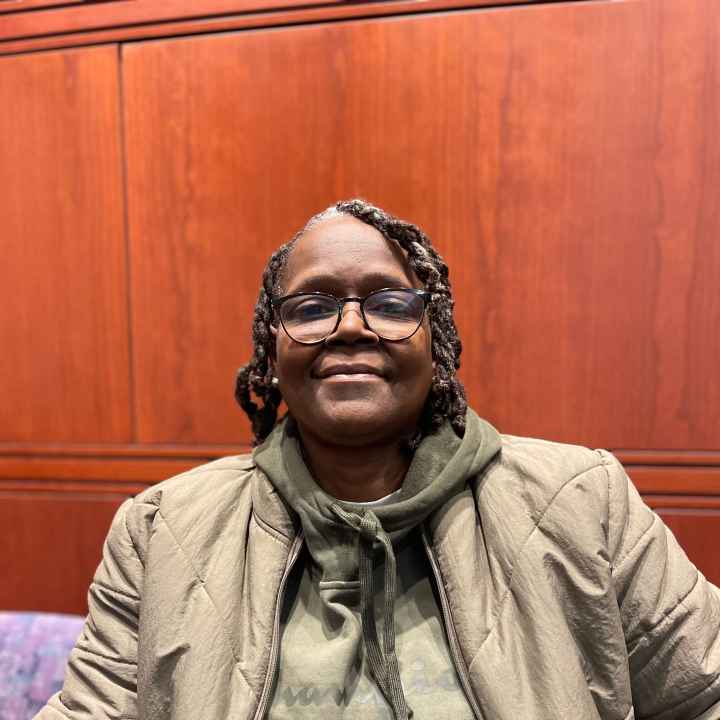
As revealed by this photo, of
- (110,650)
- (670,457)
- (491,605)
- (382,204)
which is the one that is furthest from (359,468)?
(670,457)

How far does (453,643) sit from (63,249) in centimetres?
158

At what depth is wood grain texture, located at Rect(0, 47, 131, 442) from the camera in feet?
5.89

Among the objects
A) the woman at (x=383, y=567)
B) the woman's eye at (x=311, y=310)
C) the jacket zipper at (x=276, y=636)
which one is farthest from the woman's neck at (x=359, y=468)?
the woman's eye at (x=311, y=310)

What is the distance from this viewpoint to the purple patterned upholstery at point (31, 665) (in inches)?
52.0

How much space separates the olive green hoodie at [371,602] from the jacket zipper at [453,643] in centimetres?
2

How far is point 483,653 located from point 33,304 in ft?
5.41

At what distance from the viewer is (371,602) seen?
98 cm

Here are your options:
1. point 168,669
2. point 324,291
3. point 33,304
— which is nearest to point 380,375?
point 324,291

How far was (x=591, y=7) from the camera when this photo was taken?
156cm

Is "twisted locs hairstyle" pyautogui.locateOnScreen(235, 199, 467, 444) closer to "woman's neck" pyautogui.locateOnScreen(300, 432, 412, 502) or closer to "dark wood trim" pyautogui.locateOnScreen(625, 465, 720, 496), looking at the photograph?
"woman's neck" pyautogui.locateOnScreen(300, 432, 412, 502)

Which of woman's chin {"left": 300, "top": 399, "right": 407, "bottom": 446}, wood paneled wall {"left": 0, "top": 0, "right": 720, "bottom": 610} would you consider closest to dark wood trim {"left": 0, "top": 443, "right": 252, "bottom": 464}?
wood paneled wall {"left": 0, "top": 0, "right": 720, "bottom": 610}

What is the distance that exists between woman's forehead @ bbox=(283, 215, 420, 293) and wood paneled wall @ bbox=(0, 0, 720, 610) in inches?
23.7

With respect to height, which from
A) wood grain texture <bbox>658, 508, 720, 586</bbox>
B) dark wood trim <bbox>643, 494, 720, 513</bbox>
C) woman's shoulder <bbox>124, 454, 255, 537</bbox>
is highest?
woman's shoulder <bbox>124, 454, 255, 537</bbox>

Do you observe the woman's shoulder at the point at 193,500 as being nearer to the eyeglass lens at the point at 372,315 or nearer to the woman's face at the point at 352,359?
the woman's face at the point at 352,359
